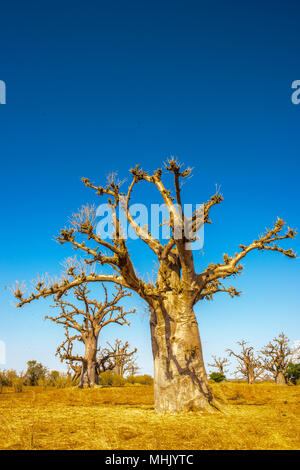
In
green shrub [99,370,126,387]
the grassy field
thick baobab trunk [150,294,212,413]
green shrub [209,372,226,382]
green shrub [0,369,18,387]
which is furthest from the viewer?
green shrub [209,372,226,382]

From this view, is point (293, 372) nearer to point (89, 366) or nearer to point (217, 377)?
point (217, 377)

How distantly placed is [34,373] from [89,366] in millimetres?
5493

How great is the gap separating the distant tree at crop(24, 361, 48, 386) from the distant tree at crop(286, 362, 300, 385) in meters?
18.7

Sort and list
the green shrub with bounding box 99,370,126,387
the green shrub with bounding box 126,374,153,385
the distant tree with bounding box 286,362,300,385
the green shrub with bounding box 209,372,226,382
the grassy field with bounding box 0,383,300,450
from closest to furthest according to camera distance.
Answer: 1. the grassy field with bounding box 0,383,300,450
2. the green shrub with bounding box 99,370,126,387
3. the green shrub with bounding box 209,372,226,382
4. the green shrub with bounding box 126,374,153,385
5. the distant tree with bounding box 286,362,300,385

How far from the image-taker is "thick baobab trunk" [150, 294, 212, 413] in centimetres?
848

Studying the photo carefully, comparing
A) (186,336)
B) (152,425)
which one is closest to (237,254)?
(186,336)

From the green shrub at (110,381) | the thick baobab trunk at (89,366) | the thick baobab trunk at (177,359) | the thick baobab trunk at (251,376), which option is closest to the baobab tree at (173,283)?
the thick baobab trunk at (177,359)

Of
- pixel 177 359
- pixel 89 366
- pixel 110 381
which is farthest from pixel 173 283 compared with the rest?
pixel 110 381

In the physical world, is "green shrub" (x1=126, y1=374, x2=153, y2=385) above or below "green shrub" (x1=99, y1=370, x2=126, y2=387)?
below

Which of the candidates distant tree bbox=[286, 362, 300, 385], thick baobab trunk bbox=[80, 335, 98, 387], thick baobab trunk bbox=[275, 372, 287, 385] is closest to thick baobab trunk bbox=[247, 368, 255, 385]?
thick baobab trunk bbox=[275, 372, 287, 385]

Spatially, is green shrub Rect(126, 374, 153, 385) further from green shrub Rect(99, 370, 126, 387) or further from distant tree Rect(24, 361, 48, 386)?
distant tree Rect(24, 361, 48, 386)

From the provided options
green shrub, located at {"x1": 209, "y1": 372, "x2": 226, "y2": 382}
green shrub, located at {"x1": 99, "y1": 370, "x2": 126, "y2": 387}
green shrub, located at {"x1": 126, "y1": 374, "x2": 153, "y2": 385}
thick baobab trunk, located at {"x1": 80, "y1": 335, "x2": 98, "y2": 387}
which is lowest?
green shrub, located at {"x1": 126, "y1": 374, "x2": 153, "y2": 385}
